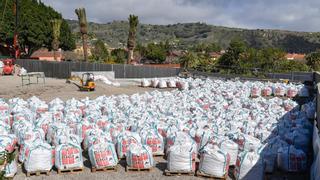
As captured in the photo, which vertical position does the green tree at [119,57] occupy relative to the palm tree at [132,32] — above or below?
below

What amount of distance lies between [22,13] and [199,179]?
4714 centimetres

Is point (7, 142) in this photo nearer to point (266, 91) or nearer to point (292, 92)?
point (266, 91)

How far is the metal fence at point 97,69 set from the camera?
35812mm

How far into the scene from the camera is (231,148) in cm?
988

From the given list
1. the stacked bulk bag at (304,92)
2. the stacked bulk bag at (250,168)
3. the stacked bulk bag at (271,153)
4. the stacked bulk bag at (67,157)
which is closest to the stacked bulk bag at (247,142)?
the stacked bulk bag at (271,153)

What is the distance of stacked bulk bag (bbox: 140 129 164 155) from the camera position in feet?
34.7

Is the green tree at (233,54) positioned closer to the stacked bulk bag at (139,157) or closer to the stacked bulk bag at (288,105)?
the stacked bulk bag at (288,105)

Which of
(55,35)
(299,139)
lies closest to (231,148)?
(299,139)

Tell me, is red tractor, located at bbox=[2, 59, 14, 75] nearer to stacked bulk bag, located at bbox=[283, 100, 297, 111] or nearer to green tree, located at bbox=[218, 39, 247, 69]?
stacked bulk bag, located at bbox=[283, 100, 297, 111]

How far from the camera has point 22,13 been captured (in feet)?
168

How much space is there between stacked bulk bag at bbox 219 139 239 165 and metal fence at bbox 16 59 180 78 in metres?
26.3

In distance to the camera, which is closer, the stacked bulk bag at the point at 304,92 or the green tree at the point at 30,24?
the stacked bulk bag at the point at 304,92

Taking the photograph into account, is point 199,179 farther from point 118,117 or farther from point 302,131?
point 118,117

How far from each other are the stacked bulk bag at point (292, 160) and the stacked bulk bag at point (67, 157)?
4570 mm
